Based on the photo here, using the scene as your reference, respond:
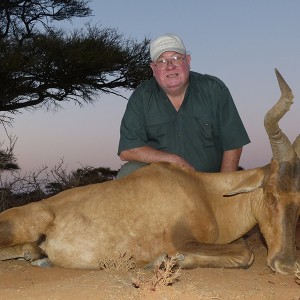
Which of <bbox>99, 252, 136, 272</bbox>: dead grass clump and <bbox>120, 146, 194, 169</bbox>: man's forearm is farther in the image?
<bbox>120, 146, 194, 169</bbox>: man's forearm

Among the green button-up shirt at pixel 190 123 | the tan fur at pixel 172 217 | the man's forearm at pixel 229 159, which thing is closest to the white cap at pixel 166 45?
the green button-up shirt at pixel 190 123

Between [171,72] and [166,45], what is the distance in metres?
0.21

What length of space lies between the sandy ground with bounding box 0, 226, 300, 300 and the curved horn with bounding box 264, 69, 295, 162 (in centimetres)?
70

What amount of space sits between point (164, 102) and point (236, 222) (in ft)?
4.04

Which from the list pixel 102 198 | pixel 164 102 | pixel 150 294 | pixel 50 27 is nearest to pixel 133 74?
pixel 50 27

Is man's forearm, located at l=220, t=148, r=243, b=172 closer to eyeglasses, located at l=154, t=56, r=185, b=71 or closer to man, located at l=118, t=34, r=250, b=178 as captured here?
man, located at l=118, t=34, r=250, b=178

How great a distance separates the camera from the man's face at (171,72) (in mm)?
5008

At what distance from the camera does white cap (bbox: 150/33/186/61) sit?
5.03 meters

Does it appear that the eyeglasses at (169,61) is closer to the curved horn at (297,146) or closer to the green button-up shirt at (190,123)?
the green button-up shirt at (190,123)

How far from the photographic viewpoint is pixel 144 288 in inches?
116

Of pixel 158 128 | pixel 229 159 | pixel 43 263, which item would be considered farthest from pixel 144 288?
pixel 229 159

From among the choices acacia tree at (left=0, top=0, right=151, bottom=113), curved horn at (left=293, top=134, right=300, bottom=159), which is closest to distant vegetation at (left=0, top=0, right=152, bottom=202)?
acacia tree at (left=0, top=0, right=151, bottom=113)

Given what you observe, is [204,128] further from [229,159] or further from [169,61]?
[169,61]

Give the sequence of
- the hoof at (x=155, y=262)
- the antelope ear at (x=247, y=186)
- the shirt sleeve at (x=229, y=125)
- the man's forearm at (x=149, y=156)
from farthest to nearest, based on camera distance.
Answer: the shirt sleeve at (x=229, y=125)
the man's forearm at (x=149, y=156)
the antelope ear at (x=247, y=186)
the hoof at (x=155, y=262)
